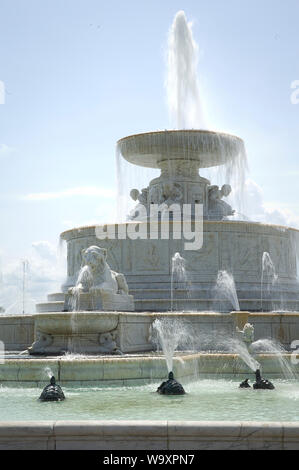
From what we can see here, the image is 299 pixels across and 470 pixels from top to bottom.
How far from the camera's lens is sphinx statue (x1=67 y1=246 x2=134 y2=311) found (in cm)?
1454

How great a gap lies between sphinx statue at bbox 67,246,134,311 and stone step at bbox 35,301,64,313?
438cm

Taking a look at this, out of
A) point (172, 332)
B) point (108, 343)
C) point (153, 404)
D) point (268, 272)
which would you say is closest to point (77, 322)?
point (108, 343)

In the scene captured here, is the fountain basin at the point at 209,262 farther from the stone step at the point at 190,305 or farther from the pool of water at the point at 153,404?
the pool of water at the point at 153,404

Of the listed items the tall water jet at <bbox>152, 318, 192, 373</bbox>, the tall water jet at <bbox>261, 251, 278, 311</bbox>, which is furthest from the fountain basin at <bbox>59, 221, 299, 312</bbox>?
the tall water jet at <bbox>152, 318, 192, 373</bbox>

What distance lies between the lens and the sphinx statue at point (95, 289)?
1454 centimetres

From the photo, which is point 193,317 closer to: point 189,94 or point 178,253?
point 178,253

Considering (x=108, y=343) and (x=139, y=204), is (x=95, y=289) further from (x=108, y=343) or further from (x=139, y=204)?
(x=139, y=204)

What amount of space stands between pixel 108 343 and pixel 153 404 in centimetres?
463

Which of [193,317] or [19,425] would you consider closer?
[19,425]


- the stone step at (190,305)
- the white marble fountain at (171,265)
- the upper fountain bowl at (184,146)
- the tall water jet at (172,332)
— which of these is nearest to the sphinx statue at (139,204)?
the white marble fountain at (171,265)

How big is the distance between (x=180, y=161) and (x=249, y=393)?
51.3ft

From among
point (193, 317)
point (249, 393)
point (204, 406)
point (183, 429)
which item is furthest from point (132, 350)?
point (183, 429)

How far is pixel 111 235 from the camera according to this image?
21.0 metres

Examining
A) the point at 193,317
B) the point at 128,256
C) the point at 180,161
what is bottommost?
the point at 193,317
